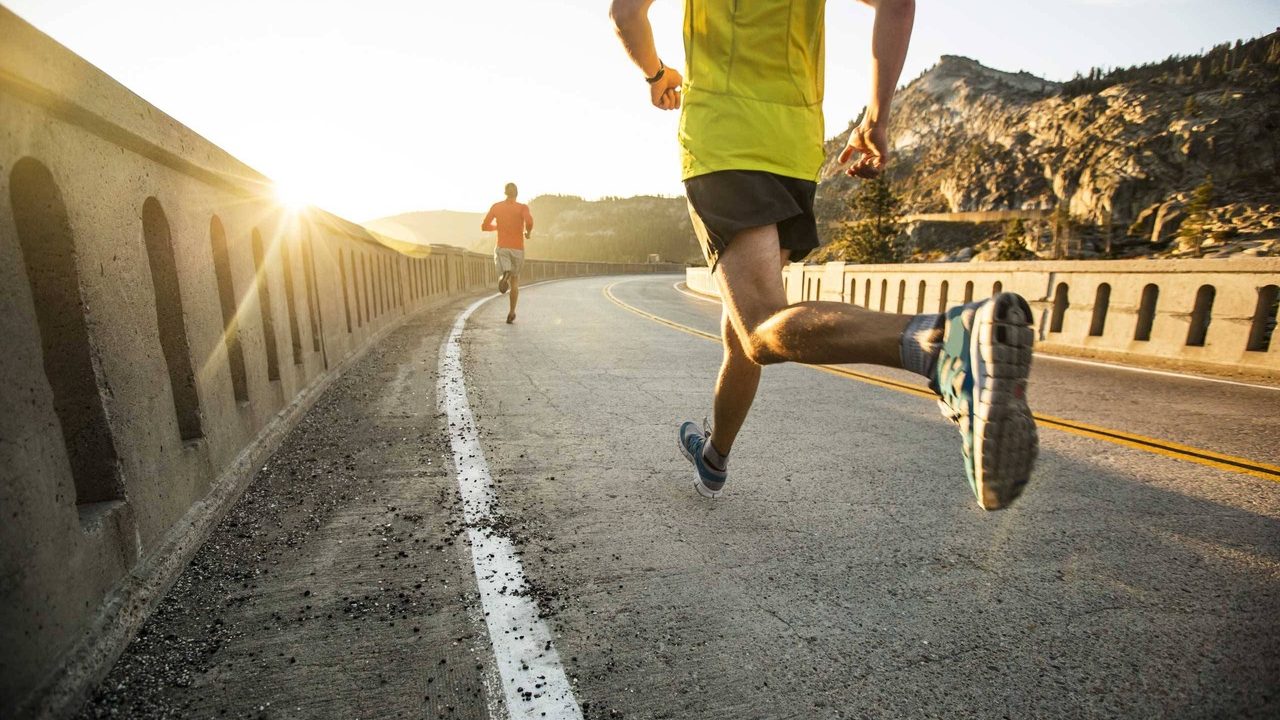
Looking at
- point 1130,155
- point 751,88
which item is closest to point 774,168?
point 751,88

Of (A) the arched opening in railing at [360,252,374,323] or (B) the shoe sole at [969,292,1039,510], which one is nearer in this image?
(B) the shoe sole at [969,292,1039,510]

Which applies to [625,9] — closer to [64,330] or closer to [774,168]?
[774,168]

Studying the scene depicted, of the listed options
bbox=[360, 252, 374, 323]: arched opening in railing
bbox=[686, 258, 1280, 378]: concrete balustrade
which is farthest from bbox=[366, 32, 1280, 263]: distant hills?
bbox=[686, 258, 1280, 378]: concrete balustrade

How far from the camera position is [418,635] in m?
1.65

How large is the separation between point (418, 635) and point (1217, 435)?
487 cm

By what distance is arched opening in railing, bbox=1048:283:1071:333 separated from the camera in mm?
8078

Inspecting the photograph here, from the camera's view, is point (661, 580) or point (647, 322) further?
point (647, 322)

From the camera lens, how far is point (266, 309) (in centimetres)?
375

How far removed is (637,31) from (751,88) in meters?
0.56

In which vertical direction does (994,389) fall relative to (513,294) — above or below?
above

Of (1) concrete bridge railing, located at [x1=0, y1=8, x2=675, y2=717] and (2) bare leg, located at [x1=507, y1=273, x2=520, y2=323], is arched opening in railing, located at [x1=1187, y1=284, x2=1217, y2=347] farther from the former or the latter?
(2) bare leg, located at [x1=507, y1=273, x2=520, y2=323]

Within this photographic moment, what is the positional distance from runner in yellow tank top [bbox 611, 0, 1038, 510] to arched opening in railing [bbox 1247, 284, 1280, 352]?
22.2ft

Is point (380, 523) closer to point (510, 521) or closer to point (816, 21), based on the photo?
point (510, 521)

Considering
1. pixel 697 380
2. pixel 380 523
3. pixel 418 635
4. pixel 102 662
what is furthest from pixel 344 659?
pixel 697 380
